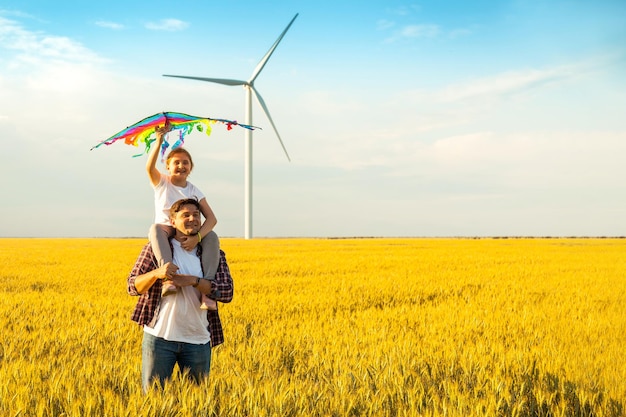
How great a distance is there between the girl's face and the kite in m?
0.24

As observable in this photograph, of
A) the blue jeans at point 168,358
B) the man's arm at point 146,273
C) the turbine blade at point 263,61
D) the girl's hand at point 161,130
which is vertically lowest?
the blue jeans at point 168,358

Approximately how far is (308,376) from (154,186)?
2.67 meters

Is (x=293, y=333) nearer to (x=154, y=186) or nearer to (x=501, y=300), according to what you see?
(x=154, y=186)

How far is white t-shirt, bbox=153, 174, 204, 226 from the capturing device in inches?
203

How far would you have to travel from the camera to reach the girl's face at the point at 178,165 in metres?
5.12

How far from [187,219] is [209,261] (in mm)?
391

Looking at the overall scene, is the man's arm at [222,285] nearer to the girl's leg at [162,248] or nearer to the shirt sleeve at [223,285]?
the shirt sleeve at [223,285]

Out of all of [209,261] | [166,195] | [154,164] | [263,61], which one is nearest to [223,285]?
[209,261]

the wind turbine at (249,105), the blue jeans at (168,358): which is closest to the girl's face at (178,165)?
the blue jeans at (168,358)

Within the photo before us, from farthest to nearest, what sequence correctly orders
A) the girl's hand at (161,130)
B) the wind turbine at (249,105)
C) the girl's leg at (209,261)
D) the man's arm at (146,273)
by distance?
the wind turbine at (249,105) → the girl's hand at (161,130) → the girl's leg at (209,261) → the man's arm at (146,273)

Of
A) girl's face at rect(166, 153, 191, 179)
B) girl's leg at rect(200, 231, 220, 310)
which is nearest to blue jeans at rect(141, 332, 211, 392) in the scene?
girl's leg at rect(200, 231, 220, 310)

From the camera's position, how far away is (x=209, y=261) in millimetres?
4824

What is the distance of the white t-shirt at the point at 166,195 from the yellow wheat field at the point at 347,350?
143 centimetres

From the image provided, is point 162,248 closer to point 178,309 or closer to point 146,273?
point 146,273
